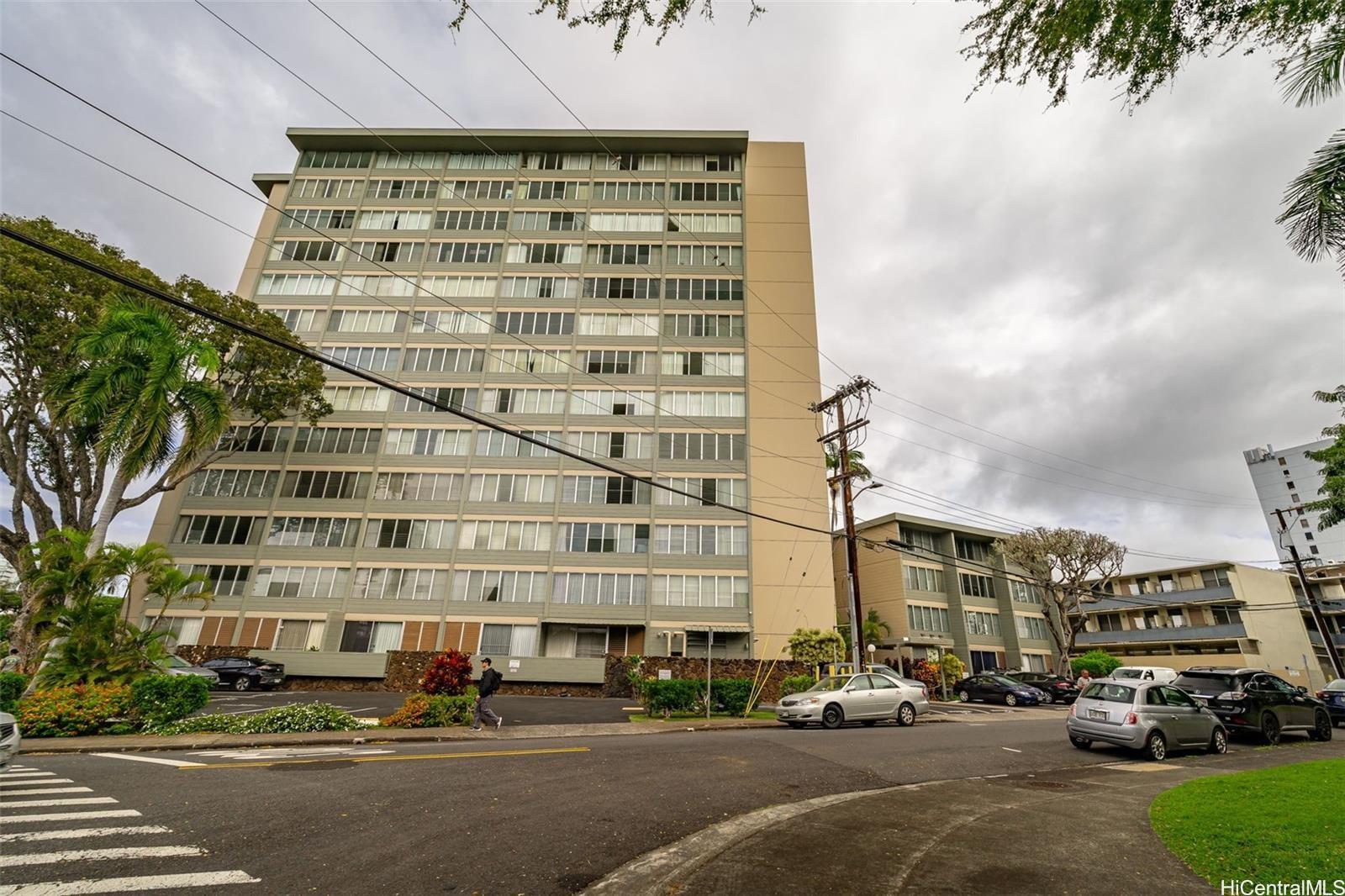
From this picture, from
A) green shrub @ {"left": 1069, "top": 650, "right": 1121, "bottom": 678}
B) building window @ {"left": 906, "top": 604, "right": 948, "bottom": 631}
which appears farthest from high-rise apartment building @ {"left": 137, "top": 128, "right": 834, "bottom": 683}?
green shrub @ {"left": 1069, "top": 650, "right": 1121, "bottom": 678}

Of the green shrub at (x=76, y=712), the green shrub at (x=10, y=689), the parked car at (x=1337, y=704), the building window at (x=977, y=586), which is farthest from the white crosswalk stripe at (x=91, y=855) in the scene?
the building window at (x=977, y=586)

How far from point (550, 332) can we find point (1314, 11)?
38197mm

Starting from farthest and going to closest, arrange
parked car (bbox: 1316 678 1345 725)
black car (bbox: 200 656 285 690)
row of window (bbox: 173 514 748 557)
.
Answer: row of window (bbox: 173 514 748 557), black car (bbox: 200 656 285 690), parked car (bbox: 1316 678 1345 725)

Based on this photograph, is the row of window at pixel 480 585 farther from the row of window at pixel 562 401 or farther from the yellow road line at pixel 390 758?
the yellow road line at pixel 390 758

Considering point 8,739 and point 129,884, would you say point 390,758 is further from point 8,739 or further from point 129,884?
point 129,884

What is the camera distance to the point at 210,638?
104 ft

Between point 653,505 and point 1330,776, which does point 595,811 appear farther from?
point 653,505

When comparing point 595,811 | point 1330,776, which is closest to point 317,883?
point 595,811

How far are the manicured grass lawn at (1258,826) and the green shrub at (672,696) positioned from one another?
12.6 metres

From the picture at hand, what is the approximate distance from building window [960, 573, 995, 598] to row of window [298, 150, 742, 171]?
128 feet

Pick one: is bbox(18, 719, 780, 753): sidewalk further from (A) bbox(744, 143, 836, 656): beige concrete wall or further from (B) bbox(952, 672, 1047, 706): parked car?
(B) bbox(952, 672, 1047, 706): parked car

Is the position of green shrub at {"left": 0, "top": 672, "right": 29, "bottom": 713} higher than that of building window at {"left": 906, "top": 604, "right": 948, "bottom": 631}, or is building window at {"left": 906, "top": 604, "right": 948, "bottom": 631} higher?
building window at {"left": 906, "top": 604, "right": 948, "bottom": 631}

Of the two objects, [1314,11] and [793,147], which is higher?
[793,147]

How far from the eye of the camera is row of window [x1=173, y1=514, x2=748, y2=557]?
34000 millimetres
